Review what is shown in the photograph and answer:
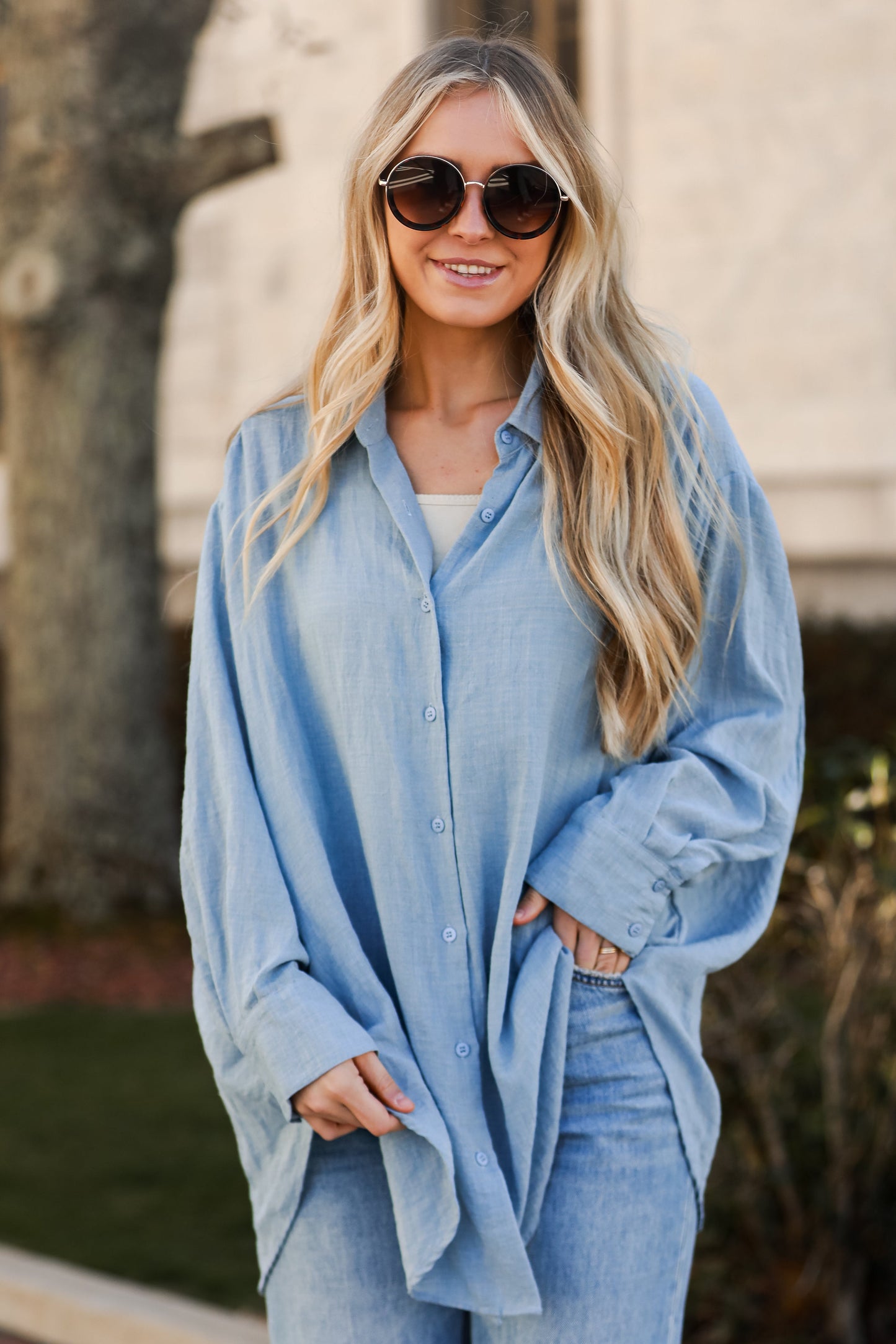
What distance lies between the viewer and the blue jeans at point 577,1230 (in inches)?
75.2

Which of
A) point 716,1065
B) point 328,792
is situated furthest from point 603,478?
point 716,1065

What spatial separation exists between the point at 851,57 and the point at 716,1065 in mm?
8088

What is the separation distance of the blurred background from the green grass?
16 millimetres

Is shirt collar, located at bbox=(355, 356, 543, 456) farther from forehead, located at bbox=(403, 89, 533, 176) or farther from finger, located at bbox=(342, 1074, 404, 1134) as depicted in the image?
finger, located at bbox=(342, 1074, 404, 1134)

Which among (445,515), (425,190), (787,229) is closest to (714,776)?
(445,515)

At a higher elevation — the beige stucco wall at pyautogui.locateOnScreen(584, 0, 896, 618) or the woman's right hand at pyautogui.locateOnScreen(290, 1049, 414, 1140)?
the beige stucco wall at pyautogui.locateOnScreen(584, 0, 896, 618)

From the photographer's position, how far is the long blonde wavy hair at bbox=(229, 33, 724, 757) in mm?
2012

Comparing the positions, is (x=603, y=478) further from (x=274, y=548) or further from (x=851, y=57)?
(x=851, y=57)

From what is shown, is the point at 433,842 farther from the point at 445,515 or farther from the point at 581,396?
the point at 581,396

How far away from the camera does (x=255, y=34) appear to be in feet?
36.2

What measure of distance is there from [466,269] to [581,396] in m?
0.25

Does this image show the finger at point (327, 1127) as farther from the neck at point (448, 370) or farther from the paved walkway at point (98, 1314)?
the paved walkway at point (98, 1314)

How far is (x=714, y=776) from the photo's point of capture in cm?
207

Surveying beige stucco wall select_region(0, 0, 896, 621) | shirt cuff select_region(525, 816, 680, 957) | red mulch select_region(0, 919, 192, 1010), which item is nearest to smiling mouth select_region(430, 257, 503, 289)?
shirt cuff select_region(525, 816, 680, 957)
